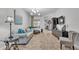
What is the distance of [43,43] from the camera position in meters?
2.44

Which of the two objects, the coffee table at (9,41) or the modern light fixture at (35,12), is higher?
the modern light fixture at (35,12)

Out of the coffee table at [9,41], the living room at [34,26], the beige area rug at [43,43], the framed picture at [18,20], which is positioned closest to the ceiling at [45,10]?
the living room at [34,26]

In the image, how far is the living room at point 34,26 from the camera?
240 cm

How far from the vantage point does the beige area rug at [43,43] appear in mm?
2430

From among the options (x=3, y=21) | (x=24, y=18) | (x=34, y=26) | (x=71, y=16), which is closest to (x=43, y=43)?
(x=34, y=26)

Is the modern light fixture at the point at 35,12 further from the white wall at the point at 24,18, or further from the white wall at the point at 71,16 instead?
the white wall at the point at 71,16

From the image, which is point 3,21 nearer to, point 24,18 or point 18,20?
point 18,20

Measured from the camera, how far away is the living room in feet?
7.89

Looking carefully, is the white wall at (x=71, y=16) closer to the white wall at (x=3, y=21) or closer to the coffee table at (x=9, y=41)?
the white wall at (x=3, y=21)

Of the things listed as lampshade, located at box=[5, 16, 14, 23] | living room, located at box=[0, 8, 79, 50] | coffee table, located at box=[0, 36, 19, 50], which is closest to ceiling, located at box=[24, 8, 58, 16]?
living room, located at box=[0, 8, 79, 50]

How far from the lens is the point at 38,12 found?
97.4 inches

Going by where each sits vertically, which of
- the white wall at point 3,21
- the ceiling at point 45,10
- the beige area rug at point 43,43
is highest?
the ceiling at point 45,10
